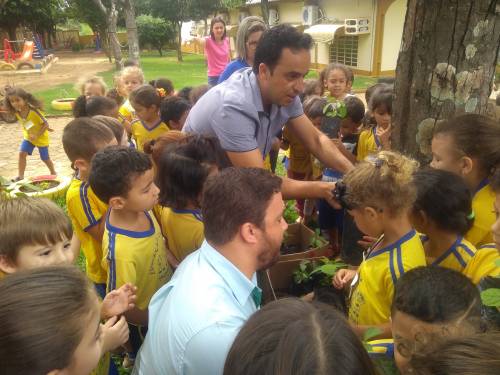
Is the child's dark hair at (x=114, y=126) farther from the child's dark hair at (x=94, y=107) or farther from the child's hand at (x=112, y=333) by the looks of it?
the child's hand at (x=112, y=333)

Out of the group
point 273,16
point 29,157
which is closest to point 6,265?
point 29,157

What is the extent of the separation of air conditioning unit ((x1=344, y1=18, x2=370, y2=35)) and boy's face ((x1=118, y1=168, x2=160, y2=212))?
1981cm

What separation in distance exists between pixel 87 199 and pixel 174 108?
173 cm

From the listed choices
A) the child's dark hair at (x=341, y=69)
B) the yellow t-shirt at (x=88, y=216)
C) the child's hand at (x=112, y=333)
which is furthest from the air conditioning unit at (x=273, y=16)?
the child's hand at (x=112, y=333)

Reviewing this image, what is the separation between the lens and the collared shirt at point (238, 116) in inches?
111

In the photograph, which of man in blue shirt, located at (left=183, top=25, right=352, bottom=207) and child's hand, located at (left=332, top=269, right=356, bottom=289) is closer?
child's hand, located at (left=332, top=269, right=356, bottom=289)

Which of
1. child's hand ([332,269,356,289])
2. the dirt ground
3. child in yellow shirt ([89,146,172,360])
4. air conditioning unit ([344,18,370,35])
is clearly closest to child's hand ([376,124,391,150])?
child's hand ([332,269,356,289])

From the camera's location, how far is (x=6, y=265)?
2.14 meters

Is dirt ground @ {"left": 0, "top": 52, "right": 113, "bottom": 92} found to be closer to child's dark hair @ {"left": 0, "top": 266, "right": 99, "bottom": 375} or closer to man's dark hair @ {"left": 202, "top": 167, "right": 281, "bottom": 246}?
man's dark hair @ {"left": 202, "top": 167, "right": 281, "bottom": 246}

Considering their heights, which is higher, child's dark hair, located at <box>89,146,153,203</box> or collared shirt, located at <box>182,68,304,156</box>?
collared shirt, located at <box>182,68,304,156</box>

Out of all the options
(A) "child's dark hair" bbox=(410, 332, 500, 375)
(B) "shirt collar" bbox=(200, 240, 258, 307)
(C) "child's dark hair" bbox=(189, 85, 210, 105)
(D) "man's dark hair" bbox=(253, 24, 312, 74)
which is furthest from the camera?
(C) "child's dark hair" bbox=(189, 85, 210, 105)

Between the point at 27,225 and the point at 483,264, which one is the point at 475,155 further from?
the point at 27,225

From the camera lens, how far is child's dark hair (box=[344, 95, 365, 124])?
405cm

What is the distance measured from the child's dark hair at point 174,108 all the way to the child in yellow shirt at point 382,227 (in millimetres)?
2642
